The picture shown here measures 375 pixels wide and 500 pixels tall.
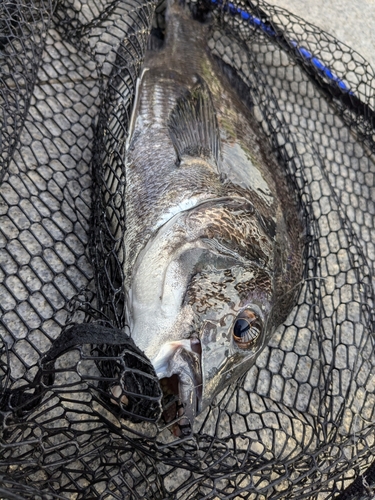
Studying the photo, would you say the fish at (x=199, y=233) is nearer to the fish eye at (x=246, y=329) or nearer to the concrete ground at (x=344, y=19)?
the fish eye at (x=246, y=329)

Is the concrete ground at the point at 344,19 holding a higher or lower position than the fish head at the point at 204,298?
higher

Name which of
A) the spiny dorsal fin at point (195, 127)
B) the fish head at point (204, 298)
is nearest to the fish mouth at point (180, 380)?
the fish head at point (204, 298)

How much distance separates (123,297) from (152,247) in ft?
0.83

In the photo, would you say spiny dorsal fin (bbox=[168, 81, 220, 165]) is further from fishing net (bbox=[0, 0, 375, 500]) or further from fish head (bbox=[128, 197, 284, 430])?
fish head (bbox=[128, 197, 284, 430])

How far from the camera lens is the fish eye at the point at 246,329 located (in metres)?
1.92

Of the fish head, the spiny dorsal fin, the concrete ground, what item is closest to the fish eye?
the fish head

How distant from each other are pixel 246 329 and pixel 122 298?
551 millimetres

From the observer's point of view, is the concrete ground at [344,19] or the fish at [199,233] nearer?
the fish at [199,233]

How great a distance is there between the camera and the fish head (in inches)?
70.9

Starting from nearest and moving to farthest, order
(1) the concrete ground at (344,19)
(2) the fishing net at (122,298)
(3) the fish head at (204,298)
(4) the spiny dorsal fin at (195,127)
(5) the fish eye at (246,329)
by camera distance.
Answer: (2) the fishing net at (122,298)
(3) the fish head at (204,298)
(5) the fish eye at (246,329)
(4) the spiny dorsal fin at (195,127)
(1) the concrete ground at (344,19)

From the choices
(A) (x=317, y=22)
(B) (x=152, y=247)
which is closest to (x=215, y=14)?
(A) (x=317, y=22)

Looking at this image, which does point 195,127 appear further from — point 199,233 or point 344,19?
point 344,19

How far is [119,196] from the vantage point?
2.30 metres

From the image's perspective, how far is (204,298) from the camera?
1.92 m
